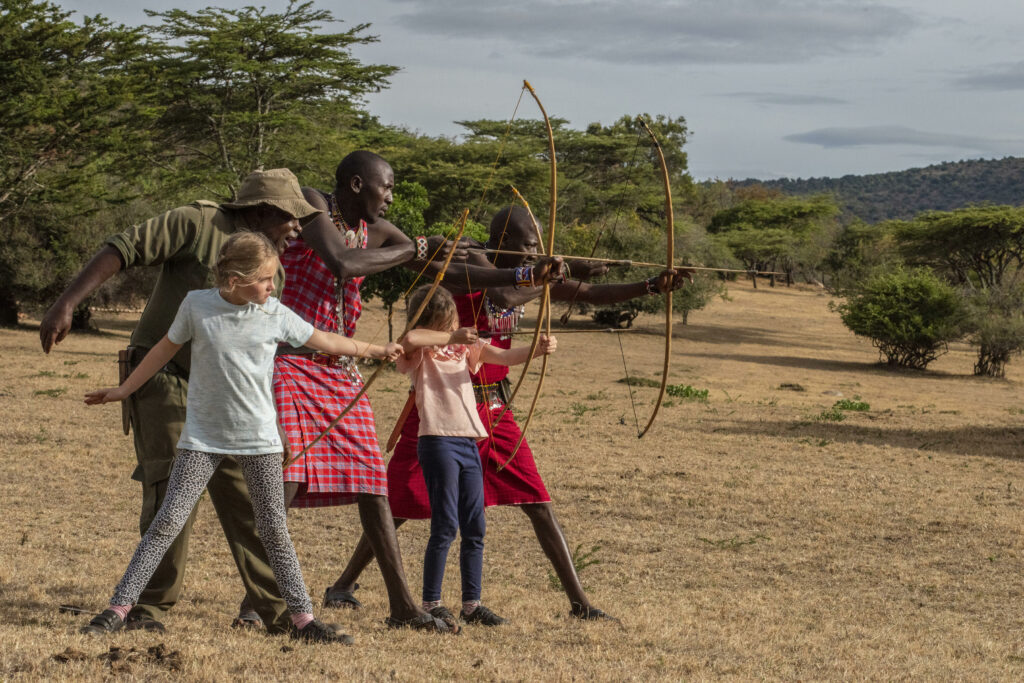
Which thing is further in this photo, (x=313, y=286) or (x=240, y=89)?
(x=240, y=89)

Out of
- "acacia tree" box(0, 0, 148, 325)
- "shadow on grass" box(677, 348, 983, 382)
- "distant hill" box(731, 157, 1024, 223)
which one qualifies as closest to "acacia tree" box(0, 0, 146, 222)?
"acacia tree" box(0, 0, 148, 325)

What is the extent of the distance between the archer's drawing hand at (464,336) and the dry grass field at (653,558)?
120cm

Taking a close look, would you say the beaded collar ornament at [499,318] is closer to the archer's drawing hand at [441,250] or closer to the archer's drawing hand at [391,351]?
the archer's drawing hand at [441,250]

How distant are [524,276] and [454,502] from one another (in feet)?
3.42

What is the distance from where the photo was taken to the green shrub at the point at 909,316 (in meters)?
28.8

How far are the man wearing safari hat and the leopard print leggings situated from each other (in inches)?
7.3

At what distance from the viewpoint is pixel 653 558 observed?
7070 millimetres

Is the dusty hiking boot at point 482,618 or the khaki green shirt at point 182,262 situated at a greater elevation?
the khaki green shirt at point 182,262

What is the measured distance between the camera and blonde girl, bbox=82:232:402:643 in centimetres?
386

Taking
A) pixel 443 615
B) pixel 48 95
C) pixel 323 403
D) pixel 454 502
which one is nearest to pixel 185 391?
pixel 323 403

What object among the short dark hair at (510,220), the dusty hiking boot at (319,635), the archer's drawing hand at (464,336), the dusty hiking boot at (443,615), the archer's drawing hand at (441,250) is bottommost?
the dusty hiking boot at (443,615)

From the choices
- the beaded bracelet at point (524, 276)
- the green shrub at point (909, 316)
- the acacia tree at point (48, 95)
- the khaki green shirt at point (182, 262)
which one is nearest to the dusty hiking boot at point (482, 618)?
the beaded bracelet at point (524, 276)

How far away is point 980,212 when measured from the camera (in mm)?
37594

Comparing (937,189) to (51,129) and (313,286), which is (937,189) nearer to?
(51,129)
